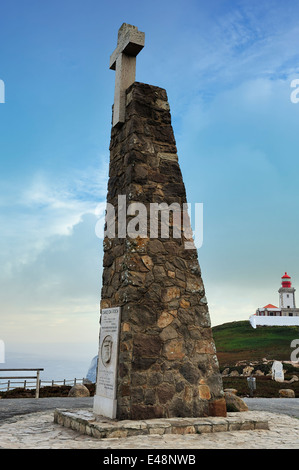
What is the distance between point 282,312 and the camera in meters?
67.7

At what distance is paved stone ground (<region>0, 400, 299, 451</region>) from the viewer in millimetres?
5699

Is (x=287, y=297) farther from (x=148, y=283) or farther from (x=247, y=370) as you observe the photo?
(x=148, y=283)

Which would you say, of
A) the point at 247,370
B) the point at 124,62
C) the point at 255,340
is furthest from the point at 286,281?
the point at 124,62

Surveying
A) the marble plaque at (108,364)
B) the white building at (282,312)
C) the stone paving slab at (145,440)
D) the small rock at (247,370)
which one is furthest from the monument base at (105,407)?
the white building at (282,312)

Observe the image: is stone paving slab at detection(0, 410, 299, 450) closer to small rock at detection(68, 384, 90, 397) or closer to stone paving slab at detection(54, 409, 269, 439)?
stone paving slab at detection(54, 409, 269, 439)

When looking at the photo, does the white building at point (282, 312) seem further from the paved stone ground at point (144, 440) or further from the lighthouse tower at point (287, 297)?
the paved stone ground at point (144, 440)

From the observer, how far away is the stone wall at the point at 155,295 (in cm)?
704

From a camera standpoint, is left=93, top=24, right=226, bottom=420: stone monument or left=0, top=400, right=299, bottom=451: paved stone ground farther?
left=93, top=24, right=226, bottom=420: stone monument

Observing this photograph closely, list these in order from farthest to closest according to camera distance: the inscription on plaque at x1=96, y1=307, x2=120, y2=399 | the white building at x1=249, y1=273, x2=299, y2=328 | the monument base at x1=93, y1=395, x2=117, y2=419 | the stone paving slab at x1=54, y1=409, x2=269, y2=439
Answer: the white building at x1=249, y1=273, x2=299, y2=328
the inscription on plaque at x1=96, y1=307, x2=120, y2=399
the monument base at x1=93, y1=395, x2=117, y2=419
the stone paving slab at x1=54, y1=409, x2=269, y2=439

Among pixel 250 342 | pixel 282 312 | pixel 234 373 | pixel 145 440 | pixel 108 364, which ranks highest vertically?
pixel 282 312

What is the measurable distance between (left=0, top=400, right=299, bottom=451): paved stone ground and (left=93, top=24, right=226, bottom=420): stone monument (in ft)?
2.56

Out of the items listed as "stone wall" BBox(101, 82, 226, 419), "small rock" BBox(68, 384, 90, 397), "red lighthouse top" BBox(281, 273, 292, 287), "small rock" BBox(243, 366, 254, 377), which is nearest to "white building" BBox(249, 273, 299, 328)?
"red lighthouse top" BBox(281, 273, 292, 287)

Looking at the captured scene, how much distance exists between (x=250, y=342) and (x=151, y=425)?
142 ft

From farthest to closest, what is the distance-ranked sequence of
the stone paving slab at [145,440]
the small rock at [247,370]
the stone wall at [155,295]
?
the small rock at [247,370] < the stone wall at [155,295] < the stone paving slab at [145,440]
